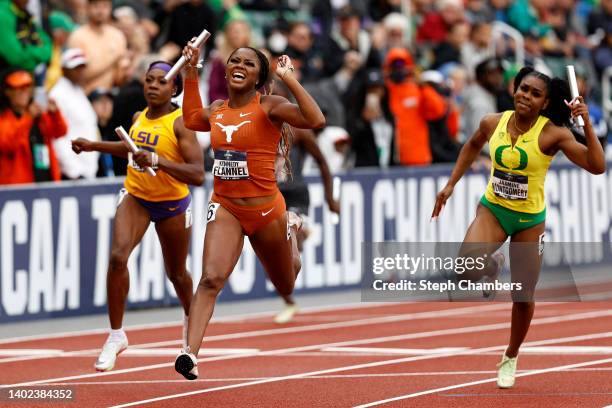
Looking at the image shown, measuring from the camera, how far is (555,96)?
10.2m

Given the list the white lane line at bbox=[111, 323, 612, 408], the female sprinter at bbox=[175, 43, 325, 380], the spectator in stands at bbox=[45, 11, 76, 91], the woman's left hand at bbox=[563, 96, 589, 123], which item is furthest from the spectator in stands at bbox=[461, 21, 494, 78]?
the woman's left hand at bbox=[563, 96, 589, 123]

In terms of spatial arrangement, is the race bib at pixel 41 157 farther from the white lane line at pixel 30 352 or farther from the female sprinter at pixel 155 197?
the female sprinter at pixel 155 197

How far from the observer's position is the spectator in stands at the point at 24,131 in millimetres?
14492

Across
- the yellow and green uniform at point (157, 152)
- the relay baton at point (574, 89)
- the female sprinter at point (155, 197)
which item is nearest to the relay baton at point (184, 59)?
the female sprinter at point (155, 197)

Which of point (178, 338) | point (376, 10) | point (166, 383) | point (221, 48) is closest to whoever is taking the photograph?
point (166, 383)

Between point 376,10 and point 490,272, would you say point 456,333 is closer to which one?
point 490,272

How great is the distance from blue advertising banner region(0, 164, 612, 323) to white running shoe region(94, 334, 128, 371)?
376 cm

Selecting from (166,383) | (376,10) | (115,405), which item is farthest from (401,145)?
(115,405)

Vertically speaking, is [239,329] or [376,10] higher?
[376,10]

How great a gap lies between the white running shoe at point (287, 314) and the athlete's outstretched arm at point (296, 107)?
573 centimetres

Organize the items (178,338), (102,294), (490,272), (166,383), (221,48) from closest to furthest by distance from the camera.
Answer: (490,272), (166,383), (178,338), (102,294), (221,48)

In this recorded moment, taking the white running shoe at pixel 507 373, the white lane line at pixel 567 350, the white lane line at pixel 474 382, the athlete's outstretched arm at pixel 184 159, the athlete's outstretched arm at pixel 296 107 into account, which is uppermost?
the athlete's outstretched arm at pixel 296 107

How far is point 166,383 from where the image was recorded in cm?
1085

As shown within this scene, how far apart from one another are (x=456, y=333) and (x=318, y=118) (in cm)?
522
